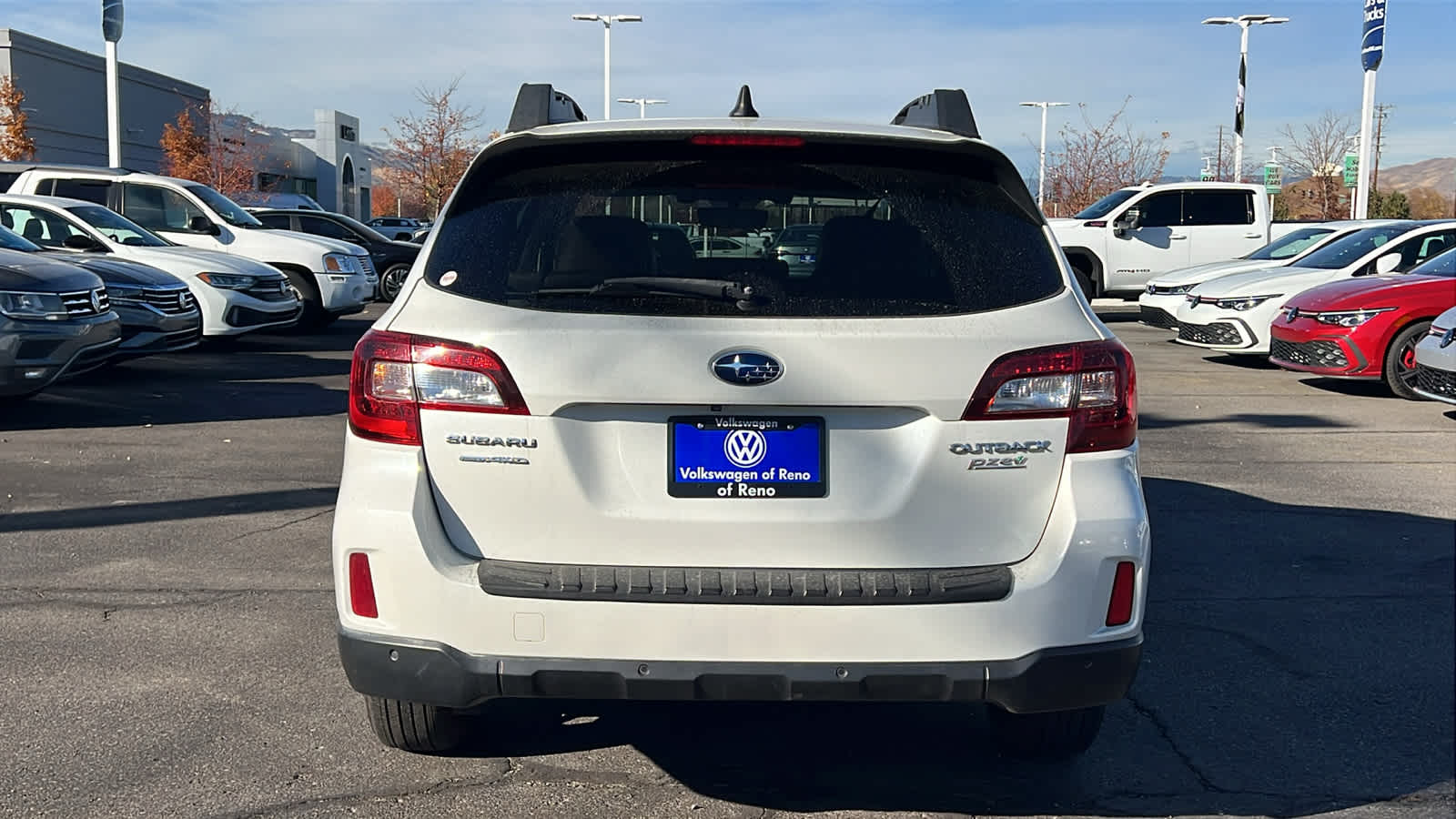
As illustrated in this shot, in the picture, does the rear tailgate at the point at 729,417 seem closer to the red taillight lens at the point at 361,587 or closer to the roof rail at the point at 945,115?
the red taillight lens at the point at 361,587

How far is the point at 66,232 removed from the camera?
14594mm

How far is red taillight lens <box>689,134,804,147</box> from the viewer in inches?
141

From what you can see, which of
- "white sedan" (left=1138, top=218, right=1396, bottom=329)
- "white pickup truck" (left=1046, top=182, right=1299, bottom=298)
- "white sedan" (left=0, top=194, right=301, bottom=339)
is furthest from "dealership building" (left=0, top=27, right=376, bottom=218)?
"white sedan" (left=1138, top=218, right=1396, bottom=329)

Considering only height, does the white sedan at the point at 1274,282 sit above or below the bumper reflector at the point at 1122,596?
above

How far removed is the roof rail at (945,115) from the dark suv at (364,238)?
17981 mm

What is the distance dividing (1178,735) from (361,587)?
93.2 inches

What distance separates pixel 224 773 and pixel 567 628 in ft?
4.17

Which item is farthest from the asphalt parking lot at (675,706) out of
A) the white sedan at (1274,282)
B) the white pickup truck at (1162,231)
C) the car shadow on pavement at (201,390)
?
the white pickup truck at (1162,231)

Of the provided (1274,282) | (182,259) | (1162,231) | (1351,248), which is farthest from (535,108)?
(1162,231)

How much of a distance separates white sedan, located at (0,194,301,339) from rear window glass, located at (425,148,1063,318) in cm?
1162

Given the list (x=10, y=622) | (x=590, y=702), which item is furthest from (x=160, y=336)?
(x=590, y=702)

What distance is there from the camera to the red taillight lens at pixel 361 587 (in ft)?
10.9

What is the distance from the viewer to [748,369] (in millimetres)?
3184

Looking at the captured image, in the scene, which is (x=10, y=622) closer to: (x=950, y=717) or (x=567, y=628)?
(x=567, y=628)
